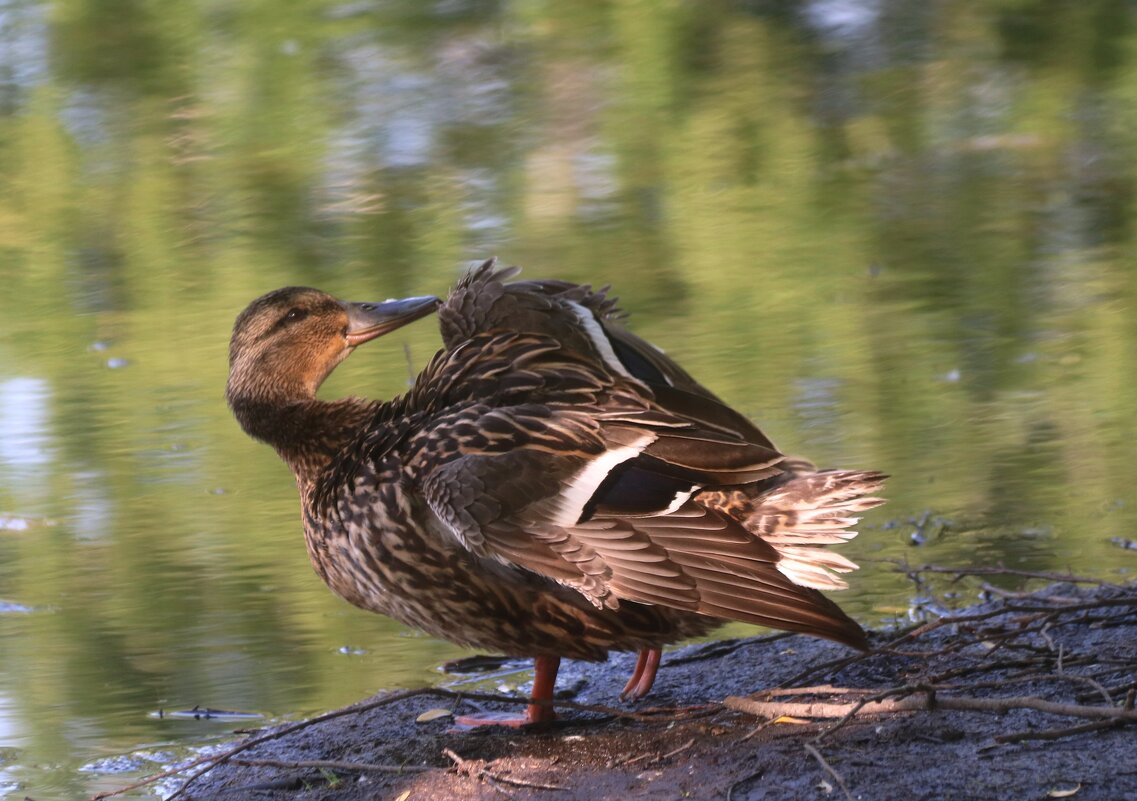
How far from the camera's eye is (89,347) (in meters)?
7.93

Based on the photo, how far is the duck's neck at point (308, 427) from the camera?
4605mm

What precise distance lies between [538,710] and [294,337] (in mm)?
1375

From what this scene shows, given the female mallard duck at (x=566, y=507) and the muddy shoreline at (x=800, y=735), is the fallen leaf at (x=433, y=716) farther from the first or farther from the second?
the female mallard duck at (x=566, y=507)

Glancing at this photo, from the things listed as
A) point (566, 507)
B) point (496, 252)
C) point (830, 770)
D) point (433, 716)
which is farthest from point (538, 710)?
point (496, 252)

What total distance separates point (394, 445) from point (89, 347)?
4218mm

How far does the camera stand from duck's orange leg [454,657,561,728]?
4062 millimetres

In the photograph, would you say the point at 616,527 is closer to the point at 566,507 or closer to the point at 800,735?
the point at 566,507

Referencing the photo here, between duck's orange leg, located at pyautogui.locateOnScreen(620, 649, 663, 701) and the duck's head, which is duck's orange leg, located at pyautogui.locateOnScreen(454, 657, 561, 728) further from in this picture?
the duck's head

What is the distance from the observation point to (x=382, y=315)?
16.3 feet

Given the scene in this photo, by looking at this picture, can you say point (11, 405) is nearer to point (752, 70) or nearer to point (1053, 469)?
point (1053, 469)

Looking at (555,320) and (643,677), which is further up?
(555,320)

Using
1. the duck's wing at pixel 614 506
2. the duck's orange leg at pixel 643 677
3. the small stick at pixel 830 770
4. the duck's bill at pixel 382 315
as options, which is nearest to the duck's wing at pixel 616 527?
the duck's wing at pixel 614 506

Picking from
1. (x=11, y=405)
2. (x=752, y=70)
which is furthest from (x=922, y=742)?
(x=752, y=70)

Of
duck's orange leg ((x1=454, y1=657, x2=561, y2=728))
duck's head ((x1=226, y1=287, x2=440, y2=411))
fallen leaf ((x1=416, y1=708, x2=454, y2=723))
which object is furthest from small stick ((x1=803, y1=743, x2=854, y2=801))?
duck's head ((x1=226, y1=287, x2=440, y2=411))
